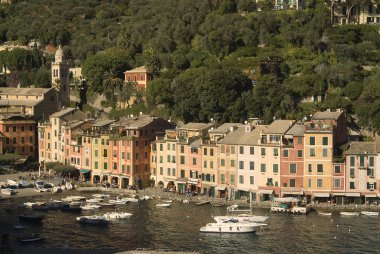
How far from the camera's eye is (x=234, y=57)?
4968 inches

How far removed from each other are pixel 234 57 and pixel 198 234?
54.9m

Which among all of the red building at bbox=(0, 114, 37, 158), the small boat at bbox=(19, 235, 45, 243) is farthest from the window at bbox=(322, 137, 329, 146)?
the red building at bbox=(0, 114, 37, 158)

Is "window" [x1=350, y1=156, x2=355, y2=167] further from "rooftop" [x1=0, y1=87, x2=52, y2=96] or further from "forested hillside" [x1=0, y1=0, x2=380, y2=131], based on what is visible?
"rooftop" [x1=0, y1=87, x2=52, y2=96]

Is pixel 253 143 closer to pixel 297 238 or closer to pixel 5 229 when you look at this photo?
pixel 297 238

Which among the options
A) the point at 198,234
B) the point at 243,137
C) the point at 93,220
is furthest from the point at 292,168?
the point at 93,220

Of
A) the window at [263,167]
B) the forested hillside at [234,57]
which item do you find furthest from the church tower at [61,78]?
the window at [263,167]

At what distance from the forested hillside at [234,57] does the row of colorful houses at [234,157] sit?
30.9ft

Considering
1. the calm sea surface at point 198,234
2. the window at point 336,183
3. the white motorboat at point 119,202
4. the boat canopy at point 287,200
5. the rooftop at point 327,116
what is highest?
the rooftop at point 327,116

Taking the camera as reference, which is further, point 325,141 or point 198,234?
point 325,141

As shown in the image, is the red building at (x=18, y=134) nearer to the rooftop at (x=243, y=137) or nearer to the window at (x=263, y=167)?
the rooftop at (x=243, y=137)

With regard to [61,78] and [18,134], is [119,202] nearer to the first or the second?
[18,134]

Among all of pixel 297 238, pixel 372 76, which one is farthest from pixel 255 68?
pixel 297 238

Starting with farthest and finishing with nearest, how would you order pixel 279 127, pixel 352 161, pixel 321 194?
pixel 279 127, pixel 321 194, pixel 352 161

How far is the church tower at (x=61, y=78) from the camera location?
133250mm
